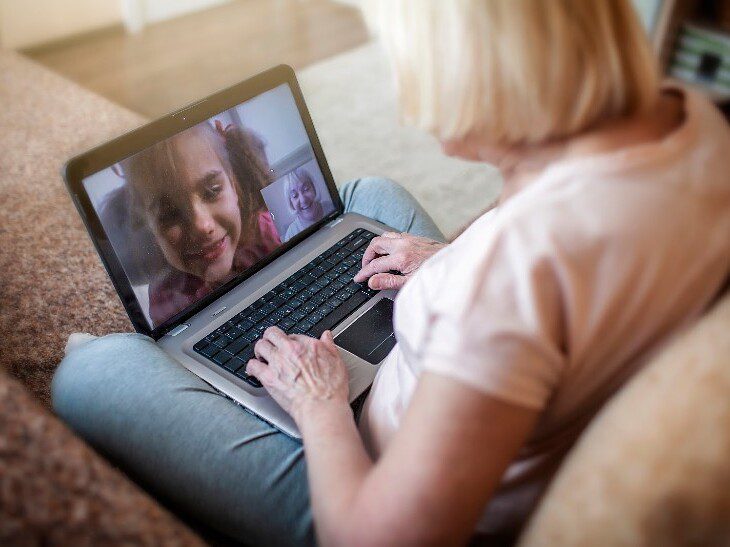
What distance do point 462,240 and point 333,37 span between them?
253 cm

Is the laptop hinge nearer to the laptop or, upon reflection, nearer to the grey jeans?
the laptop

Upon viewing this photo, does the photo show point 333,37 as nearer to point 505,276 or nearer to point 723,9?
point 723,9

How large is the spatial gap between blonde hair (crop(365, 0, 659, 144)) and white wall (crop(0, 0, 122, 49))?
2.77 metres

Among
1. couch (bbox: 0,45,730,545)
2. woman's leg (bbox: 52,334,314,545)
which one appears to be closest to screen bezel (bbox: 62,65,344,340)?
woman's leg (bbox: 52,334,314,545)

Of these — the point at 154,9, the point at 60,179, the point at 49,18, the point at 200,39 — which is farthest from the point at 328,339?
the point at 154,9

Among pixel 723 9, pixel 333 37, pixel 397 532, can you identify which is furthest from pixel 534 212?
pixel 333 37

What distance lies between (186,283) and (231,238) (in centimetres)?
10

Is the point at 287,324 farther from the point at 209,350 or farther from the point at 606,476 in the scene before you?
the point at 606,476

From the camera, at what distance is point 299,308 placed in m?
1.05

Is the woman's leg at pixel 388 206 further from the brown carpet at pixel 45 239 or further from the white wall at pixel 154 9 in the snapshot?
the white wall at pixel 154 9

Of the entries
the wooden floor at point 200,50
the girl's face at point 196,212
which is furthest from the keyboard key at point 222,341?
the wooden floor at point 200,50

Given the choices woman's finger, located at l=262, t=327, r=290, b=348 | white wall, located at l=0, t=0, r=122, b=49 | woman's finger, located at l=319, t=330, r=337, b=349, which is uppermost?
white wall, located at l=0, t=0, r=122, b=49

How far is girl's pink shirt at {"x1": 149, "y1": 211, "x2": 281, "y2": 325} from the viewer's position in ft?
3.23

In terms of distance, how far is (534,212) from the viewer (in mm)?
545
